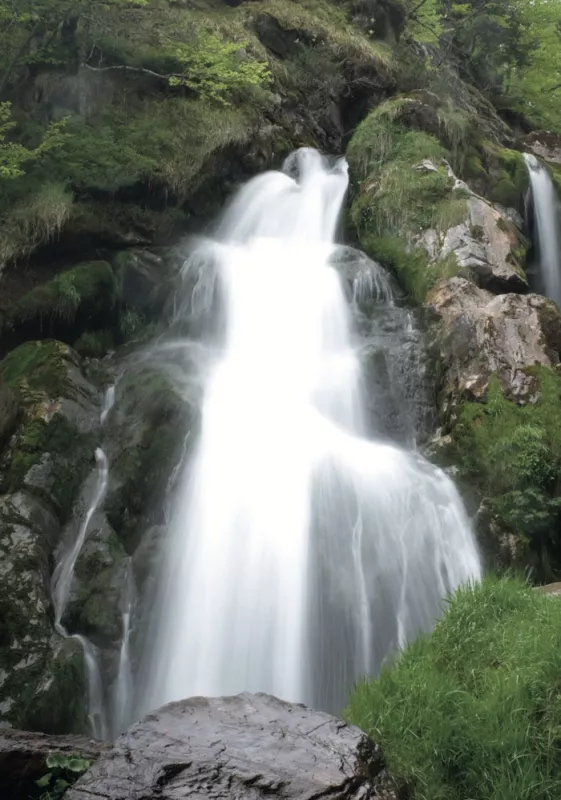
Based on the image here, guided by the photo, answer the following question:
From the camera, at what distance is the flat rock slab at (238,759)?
2.65m

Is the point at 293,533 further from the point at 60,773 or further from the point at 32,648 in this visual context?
the point at 60,773

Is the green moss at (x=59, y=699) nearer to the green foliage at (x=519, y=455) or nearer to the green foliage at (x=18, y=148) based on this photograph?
the green foliage at (x=519, y=455)

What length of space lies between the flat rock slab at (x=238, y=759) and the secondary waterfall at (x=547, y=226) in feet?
33.7

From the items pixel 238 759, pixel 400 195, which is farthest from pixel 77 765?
pixel 400 195

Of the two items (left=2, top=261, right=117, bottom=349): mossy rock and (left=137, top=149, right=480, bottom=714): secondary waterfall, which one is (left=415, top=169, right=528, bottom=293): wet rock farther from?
(left=2, top=261, right=117, bottom=349): mossy rock

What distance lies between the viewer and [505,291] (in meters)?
9.43

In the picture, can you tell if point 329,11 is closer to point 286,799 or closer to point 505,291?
point 505,291

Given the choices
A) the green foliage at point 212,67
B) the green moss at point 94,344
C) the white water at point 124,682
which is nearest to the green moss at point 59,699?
the white water at point 124,682

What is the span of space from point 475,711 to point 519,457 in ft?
13.3

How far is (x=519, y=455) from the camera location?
6.93 metres

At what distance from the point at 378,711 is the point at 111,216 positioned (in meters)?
8.40

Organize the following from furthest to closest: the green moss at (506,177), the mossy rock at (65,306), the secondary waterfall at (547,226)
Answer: the green moss at (506,177) < the secondary waterfall at (547,226) < the mossy rock at (65,306)

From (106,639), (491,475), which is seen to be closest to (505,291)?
(491,475)

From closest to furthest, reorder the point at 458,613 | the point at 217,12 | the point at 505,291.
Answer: the point at 458,613 < the point at 505,291 < the point at 217,12
